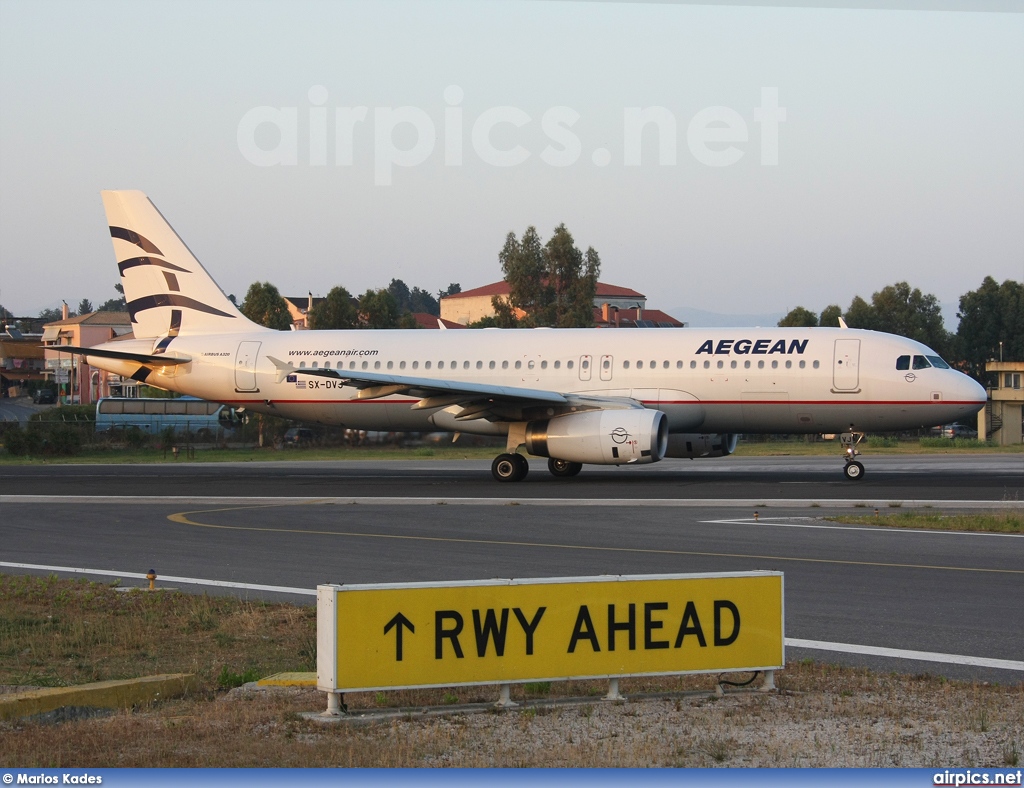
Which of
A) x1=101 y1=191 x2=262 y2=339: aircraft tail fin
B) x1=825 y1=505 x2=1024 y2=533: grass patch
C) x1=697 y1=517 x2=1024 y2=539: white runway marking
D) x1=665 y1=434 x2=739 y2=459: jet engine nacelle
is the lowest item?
x1=697 y1=517 x2=1024 y2=539: white runway marking

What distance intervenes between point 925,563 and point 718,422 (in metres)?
14.4

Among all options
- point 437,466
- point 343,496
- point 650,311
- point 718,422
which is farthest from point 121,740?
point 650,311

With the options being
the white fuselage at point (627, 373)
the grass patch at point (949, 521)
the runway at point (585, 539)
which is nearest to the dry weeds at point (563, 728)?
the runway at point (585, 539)

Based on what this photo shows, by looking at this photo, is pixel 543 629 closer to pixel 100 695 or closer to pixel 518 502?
pixel 100 695

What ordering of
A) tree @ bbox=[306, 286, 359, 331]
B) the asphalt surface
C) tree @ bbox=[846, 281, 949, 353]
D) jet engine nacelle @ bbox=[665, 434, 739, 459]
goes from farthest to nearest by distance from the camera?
tree @ bbox=[846, 281, 949, 353] < tree @ bbox=[306, 286, 359, 331] < jet engine nacelle @ bbox=[665, 434, 739, 459] < the asphalt surface

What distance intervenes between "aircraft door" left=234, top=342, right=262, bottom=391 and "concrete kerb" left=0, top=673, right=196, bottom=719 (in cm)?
2484

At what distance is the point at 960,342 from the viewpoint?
113875 mm

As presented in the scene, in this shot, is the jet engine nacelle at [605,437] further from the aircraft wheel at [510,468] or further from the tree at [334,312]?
the tree at [334,312]

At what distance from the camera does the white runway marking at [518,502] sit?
22922 millimetres

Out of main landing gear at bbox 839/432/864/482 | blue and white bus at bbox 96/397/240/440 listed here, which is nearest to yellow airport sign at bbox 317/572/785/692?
main landing gear at bbox 839/432/864/482

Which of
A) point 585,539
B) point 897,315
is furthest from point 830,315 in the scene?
point 585,539

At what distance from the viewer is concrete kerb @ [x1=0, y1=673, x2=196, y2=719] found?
7789 mm

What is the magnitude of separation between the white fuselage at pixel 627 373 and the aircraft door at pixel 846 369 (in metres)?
0.02

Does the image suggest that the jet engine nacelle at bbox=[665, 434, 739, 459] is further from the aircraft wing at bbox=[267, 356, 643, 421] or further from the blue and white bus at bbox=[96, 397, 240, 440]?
the blue and white bus at bbox=[96, 397, 240, 440]
